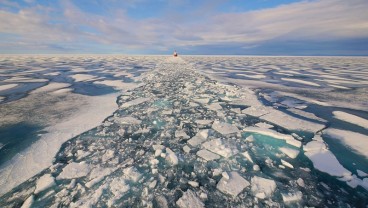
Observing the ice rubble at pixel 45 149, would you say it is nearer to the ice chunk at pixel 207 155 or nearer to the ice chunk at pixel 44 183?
the ice chunk at pixel 44 183

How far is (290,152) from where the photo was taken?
262cm

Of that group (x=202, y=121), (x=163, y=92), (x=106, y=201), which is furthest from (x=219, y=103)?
(x=106, y=201)

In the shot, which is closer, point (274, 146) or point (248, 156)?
point (248, 156)

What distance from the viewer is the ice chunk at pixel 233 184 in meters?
1.94

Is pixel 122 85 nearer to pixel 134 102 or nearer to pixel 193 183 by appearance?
pixel 134 102

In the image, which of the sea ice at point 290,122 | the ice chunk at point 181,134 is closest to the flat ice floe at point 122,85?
the ice chunk at point 181,134

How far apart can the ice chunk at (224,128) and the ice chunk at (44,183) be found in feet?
7.60

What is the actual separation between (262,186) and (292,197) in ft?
0.89

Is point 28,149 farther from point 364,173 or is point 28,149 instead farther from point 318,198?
point 364,173

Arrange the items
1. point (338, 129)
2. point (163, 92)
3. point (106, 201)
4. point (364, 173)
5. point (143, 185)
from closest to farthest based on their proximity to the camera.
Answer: point (106, 201) < point (143, 185) < point (364, 173) < point (338, 129) < point (163, 92)

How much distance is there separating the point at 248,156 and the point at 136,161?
4.63ft

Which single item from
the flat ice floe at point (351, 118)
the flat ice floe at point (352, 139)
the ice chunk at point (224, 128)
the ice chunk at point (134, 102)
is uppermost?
the ice chunk at point (224, 128)

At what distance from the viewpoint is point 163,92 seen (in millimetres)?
6039

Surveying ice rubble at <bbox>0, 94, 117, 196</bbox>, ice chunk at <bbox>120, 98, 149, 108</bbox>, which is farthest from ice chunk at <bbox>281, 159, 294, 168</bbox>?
ice chunk at <bbox>120, 98, 149, 108</bbox>
